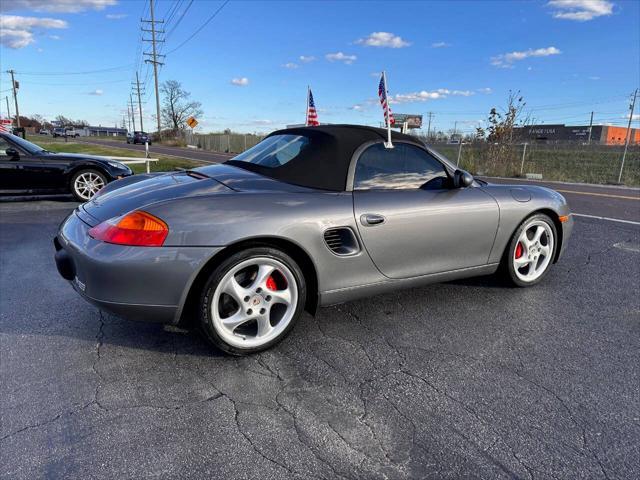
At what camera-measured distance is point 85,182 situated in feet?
25.8

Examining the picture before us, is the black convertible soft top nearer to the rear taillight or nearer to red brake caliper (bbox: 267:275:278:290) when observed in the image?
red brake caliper (bbox: 267:275:278:290)

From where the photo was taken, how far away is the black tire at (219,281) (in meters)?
2.55

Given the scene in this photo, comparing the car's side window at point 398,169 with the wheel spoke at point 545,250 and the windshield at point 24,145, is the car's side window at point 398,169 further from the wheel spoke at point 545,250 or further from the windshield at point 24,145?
the windshield at point 24,145

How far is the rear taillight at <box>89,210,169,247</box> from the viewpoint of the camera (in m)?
2.46

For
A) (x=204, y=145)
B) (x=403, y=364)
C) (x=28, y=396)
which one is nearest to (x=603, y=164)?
(x=403, y=364)

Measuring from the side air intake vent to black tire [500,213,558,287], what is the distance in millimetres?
1622

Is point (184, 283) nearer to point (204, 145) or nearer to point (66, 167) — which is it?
point (66, 167)

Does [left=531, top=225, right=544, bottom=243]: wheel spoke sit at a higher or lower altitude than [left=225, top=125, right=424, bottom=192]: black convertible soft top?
lower

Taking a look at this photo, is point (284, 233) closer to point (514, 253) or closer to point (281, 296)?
point (281, 296)

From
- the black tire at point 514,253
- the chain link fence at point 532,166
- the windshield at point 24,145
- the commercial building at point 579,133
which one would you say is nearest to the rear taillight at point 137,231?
the black tire at point 514,253

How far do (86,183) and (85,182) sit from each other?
2 centimetres

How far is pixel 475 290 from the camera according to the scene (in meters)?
3.93

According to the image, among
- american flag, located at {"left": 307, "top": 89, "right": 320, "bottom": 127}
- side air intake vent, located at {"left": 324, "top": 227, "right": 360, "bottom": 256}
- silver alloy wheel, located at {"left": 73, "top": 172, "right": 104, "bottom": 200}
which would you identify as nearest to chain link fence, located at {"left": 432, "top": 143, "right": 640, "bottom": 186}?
american flag, located at {"left": 307, "top": 89, "right": 320, "bottom": 127}

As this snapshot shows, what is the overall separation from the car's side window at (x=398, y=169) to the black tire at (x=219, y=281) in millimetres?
762
